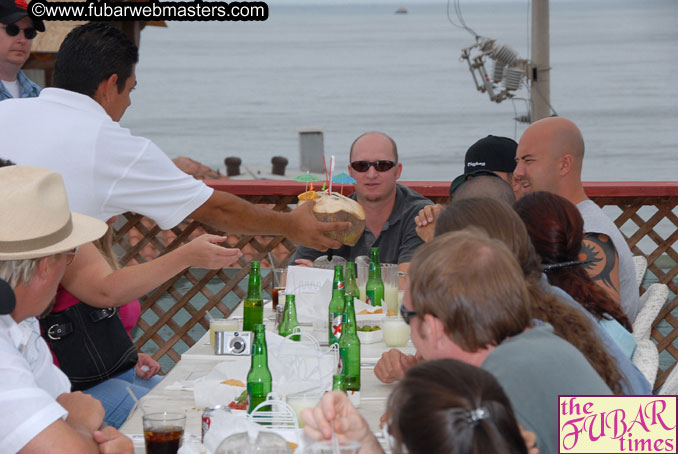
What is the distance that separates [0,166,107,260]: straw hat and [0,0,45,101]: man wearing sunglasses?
5.67 feet

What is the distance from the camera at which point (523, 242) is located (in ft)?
5.60

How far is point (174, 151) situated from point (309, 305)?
2323cm

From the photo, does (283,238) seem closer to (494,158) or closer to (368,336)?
(494,158)

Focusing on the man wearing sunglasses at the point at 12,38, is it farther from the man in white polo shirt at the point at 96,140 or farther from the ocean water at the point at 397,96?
the ocean water at the point at 397,96

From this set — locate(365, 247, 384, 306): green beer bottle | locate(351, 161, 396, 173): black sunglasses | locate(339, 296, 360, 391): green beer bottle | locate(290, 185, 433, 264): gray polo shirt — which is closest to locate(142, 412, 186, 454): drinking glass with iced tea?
locate(339, 296, 360, 391): green beer bottle

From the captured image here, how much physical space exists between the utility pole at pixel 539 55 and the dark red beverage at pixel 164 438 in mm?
8247

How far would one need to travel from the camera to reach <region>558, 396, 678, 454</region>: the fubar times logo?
1.31 m

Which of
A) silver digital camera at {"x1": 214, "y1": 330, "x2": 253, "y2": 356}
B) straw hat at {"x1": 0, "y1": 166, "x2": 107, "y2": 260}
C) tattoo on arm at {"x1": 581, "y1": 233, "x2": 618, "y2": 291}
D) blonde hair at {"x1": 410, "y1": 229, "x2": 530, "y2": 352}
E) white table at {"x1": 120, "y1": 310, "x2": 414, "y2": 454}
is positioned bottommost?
white table at {"x1": 120, "y1": 310, "x2": 414, "y2": 454}

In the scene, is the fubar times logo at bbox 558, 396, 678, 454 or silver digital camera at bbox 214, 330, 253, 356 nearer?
the fubar times logo at bbox 558, 396, 678, 454

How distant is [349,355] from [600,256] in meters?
0.83

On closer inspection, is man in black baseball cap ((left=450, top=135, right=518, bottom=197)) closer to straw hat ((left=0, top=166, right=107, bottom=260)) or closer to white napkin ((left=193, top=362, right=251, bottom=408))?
white napkin ((left=193, top=362, right=251, bottom=408))

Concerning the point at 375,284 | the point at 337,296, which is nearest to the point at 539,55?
the point at 375,284

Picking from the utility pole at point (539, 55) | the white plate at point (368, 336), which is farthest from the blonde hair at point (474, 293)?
the utility pole at point (539, 55)

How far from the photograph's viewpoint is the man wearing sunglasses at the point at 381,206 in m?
3.41
